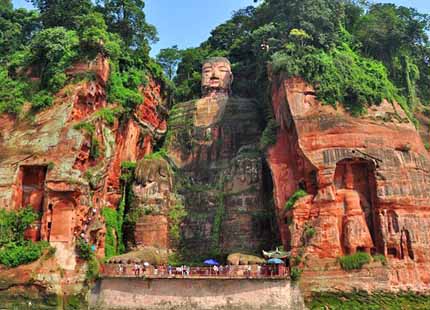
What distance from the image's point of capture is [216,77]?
45.9 metres

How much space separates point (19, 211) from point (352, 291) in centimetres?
1849

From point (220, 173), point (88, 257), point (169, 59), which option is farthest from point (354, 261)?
point (169, 59)

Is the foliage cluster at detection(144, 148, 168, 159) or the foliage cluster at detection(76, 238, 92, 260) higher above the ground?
the foliage cluster at detection(144, 148, 168, 159)

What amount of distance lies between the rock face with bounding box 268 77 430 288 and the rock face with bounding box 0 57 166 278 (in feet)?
36.3

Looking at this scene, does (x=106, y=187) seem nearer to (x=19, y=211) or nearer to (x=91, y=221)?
(x=91, y=221)

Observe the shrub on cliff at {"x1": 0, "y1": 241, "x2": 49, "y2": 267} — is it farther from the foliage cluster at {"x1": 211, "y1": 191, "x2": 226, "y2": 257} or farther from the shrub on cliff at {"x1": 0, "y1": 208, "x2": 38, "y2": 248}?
the foliage cluster at {"x1": 211, "y1": 191, "x2": 226, "y2": 257}

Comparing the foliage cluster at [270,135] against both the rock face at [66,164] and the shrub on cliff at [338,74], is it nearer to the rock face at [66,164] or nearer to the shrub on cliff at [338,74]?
the shrub on cliff at [338,74]

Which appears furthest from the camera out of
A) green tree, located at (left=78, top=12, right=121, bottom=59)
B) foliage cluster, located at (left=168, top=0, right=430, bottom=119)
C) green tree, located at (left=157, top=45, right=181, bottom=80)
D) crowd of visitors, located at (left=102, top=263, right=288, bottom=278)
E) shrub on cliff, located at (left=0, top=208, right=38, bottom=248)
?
green tree, located at (left=157, top=45, right=181, bottom=80)

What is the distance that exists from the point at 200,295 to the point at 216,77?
24403 mm

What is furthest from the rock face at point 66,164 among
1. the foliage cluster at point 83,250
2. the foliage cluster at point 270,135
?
the foliage cluster at point 270,135

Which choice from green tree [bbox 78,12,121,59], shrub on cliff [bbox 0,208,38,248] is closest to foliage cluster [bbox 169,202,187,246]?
shrub on cliff [bbox 0,208,38,248]

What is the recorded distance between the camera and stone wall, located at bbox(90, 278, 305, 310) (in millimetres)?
25875

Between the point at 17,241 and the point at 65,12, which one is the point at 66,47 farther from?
the point at 17,241

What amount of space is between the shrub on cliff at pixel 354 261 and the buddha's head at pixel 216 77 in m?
23.0
